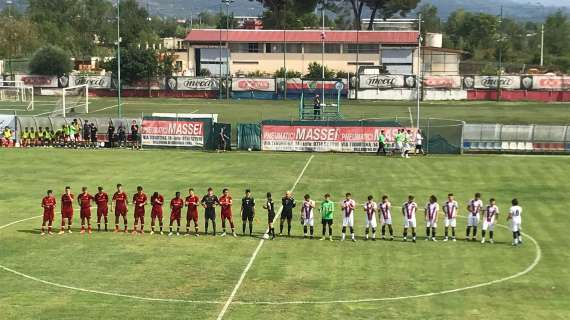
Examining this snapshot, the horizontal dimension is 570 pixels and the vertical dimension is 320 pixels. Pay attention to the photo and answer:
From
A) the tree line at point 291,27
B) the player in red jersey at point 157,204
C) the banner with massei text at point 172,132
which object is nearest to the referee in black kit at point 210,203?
the player in red jersey at point 157,204

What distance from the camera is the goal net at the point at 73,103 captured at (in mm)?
75262

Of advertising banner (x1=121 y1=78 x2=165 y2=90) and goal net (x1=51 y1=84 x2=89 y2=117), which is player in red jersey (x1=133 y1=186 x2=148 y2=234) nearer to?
goal net (x1=51 y1=84 x2=89 y2=117)

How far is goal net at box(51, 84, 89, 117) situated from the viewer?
7526 cm

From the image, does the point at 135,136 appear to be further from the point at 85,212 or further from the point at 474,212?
the point at 474,212

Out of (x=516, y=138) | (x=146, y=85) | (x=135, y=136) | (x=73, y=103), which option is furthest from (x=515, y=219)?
Result: (x=146, y=85)

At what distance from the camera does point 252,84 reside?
10550cm

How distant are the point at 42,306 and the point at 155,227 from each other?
35.8ft

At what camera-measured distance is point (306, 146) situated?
5862 centimetres

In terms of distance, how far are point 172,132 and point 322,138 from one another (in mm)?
10320

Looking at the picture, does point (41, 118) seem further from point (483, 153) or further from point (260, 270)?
point (260, 270)

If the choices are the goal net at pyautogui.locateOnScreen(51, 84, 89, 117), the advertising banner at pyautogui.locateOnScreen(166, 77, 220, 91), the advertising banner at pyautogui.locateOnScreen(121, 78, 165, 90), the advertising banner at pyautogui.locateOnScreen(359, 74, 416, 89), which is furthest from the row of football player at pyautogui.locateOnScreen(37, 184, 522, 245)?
the advertising banner at pyautogui.locateOnScreen(121, 78, 165, 90)

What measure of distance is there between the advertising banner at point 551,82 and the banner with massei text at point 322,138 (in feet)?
165

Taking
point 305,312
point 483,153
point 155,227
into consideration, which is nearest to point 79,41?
point 483,153

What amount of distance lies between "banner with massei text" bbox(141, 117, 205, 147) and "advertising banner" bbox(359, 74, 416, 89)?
47341 mm
